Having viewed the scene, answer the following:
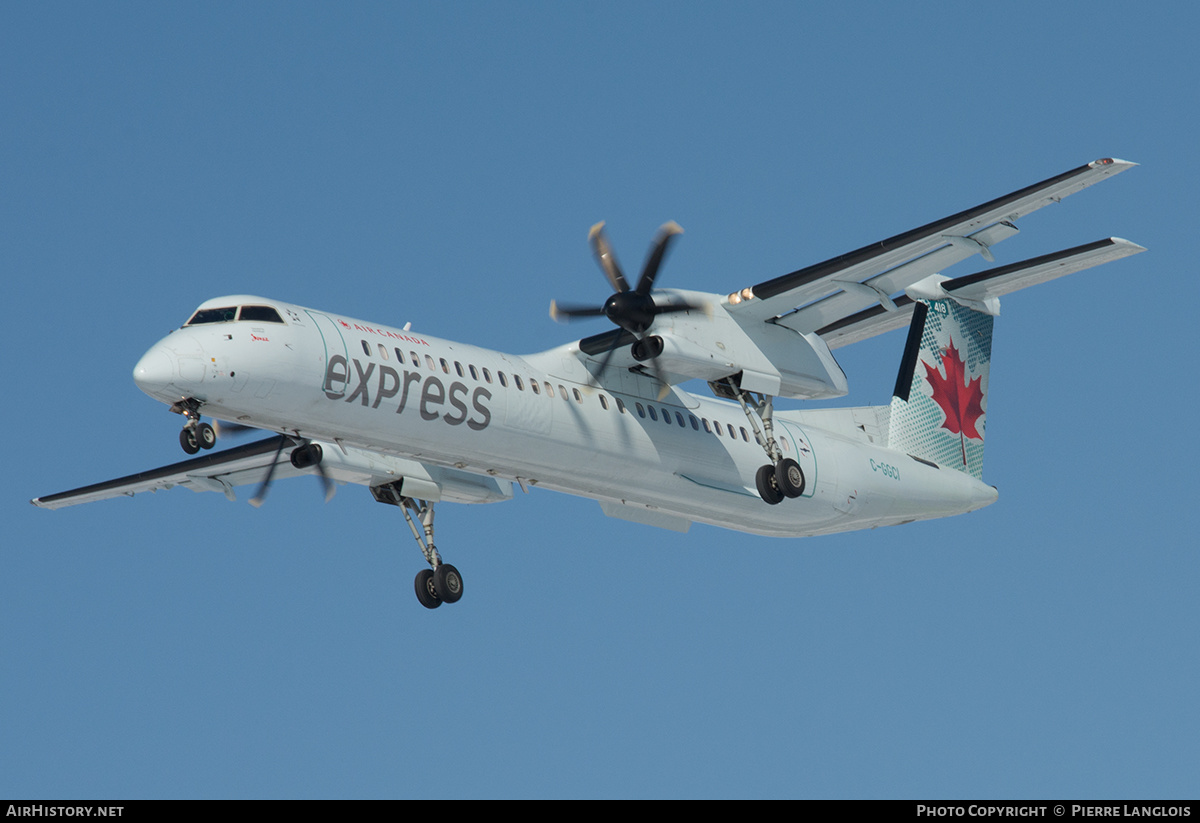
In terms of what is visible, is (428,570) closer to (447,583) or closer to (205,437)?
(447,583)

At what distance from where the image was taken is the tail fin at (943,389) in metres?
25.0

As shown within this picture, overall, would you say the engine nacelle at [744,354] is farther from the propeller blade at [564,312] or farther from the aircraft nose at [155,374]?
the aircraft nose at [155,374]

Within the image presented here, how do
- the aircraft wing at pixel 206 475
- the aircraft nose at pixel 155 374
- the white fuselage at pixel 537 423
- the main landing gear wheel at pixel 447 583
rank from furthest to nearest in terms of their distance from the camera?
the aircraft wing at pixel 206 475 → the main landing gear wheel at pixel 447 583 → the white fuselage at pixel 537 423 → the aircraft nose at pixel 155 374

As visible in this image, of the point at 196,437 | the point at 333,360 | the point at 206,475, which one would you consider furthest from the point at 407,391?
the point at 206,475

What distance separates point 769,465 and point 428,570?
17.4ft

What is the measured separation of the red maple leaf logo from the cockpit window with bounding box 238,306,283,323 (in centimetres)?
1216

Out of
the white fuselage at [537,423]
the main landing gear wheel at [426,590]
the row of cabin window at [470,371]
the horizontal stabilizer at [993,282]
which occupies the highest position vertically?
the horizontal stabilizer at [993,282]

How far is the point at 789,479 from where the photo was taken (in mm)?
21359

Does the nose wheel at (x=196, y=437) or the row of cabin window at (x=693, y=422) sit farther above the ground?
the row of cabin window at (x=693, y=422)

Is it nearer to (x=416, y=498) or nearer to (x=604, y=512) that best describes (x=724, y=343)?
(x=604, y=512)

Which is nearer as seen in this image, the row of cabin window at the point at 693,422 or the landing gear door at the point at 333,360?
the landing gear door at the point at 333,360

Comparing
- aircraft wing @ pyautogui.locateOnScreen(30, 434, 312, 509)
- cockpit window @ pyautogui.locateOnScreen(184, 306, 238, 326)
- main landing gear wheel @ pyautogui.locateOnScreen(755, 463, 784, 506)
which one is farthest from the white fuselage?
aircraft wing @ pyautogui.locateOnScreen(30, 434, 312, 509)

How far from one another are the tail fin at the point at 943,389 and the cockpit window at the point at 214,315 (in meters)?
11.7

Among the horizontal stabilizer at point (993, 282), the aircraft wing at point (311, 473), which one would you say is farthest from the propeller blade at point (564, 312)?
the horizontal stabilizer at point (993, 282)
